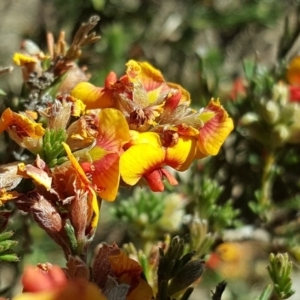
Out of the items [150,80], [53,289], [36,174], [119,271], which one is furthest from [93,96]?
[53,289]

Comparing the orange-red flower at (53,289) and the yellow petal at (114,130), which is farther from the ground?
the orange-red flower at (53,289)

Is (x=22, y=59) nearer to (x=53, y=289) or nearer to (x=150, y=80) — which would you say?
(x=150, y=80)

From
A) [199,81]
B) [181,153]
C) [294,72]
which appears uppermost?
[181,153]

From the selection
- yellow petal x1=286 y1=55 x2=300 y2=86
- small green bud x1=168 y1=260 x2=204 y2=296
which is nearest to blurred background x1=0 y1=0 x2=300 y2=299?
yellow petal x1=286 y1=55 x2=300 y2=86

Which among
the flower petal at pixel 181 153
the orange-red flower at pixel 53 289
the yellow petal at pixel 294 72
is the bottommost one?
the yellow petal at pixel 294 72

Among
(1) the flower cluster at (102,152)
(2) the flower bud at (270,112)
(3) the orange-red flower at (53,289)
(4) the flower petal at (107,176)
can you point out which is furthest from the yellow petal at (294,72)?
(3) the orange-red flower at (53,289)

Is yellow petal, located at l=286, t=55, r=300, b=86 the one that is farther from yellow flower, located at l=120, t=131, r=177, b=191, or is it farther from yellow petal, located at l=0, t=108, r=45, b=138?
yellow petal, located at l=0, t=108, r=45, b=138

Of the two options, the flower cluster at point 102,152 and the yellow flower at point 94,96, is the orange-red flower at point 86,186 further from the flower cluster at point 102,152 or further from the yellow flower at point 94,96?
the yellow flower at point 94,96
